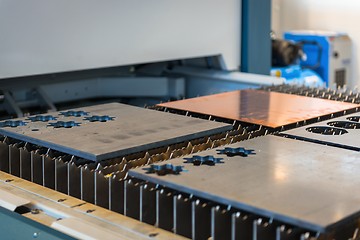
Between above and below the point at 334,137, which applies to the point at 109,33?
above

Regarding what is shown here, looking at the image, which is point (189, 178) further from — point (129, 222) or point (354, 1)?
point (354, 1)

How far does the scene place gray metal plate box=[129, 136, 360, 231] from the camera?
3.15 feet

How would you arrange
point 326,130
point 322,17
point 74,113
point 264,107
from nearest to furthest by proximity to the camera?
point 326,130, point 74,113, point 264,107, point 322,17

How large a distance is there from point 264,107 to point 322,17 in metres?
3.96

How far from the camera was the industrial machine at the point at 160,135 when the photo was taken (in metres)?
1.05

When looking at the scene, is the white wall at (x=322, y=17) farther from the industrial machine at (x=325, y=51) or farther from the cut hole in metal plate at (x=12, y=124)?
the cut hole in metal plate at (x=12, y=124)

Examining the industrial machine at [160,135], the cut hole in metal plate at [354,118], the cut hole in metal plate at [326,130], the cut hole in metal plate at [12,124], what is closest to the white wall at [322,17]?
the industrial machine at [160,135]

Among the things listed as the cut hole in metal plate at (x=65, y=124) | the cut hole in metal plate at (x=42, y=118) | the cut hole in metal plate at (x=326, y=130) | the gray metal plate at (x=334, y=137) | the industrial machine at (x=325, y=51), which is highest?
the cut hole in metal plate at (x=42, y=118)

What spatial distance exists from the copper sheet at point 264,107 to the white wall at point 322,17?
358cm

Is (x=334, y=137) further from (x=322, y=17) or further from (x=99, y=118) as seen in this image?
(x=322, y=17)

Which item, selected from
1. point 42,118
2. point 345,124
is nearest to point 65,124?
point 42,118

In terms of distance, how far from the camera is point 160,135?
55.5 inches

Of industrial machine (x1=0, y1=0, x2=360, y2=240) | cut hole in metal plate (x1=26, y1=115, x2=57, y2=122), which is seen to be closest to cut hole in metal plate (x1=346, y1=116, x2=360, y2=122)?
industrial machine (x1=0, y1=0, x2=360, y2=240)

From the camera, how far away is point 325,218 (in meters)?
0.93
